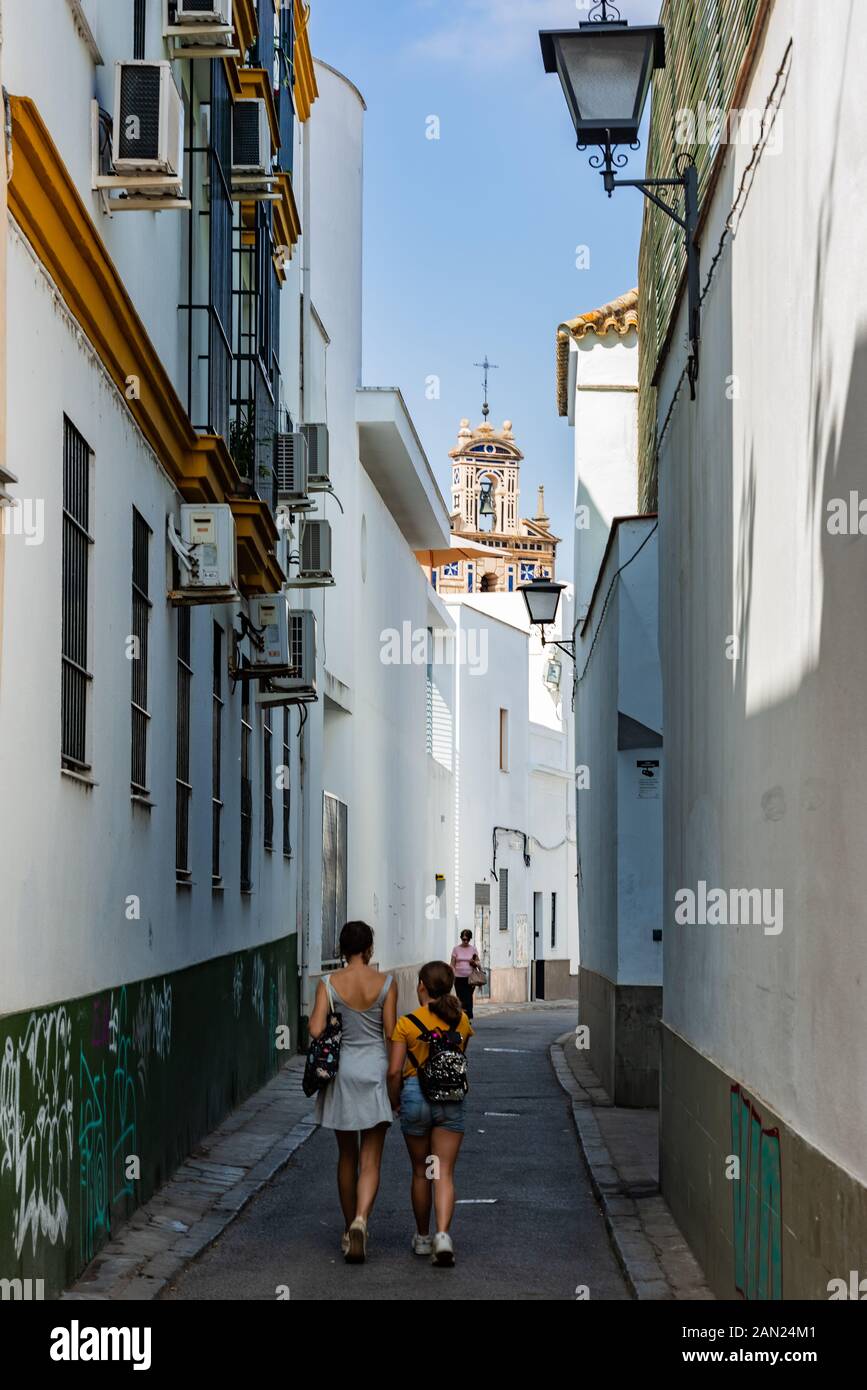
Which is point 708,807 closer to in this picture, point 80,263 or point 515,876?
point 80,263

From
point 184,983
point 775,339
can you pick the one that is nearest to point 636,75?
point 775,339

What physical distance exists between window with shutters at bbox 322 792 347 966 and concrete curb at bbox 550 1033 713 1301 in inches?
389

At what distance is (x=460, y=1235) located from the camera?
10.3 m

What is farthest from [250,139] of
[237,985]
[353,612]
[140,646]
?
[353,612]

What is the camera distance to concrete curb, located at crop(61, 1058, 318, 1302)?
8.71 metres

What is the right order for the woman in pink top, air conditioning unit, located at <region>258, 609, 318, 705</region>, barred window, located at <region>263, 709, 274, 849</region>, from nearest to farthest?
air conditioning unit, located at <region>258, 609, 318, 705</region>
barred window, located at <region>263, 709, 274, 849</region>
the woman in pink top

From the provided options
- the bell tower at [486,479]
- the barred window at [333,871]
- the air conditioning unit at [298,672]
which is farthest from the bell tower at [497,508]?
the air conditioning unit at [298,672]

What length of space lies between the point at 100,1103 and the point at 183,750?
13.8 ft

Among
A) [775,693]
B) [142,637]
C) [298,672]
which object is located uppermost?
[298,672]

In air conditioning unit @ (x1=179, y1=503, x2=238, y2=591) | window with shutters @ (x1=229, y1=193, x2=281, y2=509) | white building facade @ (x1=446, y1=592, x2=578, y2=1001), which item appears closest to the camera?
air conditioning unit @ (x1=179, y1=503, x2=238, y2=591)

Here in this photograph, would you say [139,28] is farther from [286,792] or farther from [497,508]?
[497,508]

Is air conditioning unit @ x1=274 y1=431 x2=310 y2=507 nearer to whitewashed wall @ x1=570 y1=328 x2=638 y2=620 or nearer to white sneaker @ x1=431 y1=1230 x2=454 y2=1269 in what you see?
whitewashed wall @ x1=570 y1=328 x2=638 y2=620

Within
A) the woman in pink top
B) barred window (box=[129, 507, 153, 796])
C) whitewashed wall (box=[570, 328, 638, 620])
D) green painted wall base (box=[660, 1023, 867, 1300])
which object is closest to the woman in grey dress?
green painted wall base (box=[660, 1023, 867, 1300])
